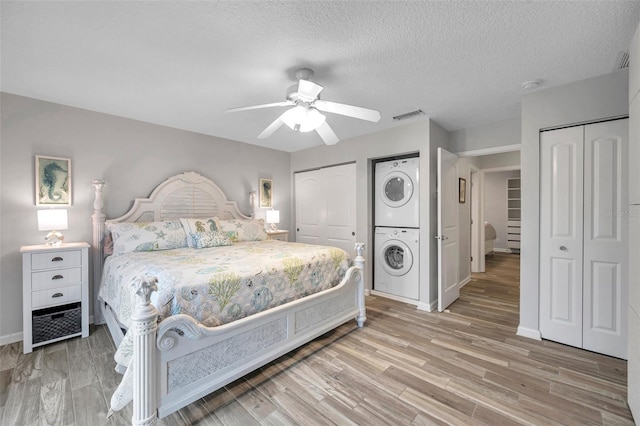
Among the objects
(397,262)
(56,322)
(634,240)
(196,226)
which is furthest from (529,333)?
(56,322)

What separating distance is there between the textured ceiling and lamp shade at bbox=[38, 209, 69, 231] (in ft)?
3.73

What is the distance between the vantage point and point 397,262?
12.3 feet

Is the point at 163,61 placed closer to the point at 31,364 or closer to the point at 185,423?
the point at 185,423

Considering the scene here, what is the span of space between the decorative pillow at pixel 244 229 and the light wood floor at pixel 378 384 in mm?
1652

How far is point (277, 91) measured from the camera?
8.00 feet

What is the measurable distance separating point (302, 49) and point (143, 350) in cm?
207

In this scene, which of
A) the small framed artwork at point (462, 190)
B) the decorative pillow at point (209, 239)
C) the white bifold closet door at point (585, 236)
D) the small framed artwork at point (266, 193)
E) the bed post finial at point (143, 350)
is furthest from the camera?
the small framed artwork at point (266, 193)

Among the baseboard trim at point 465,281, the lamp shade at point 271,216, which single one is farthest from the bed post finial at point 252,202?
the baseboard trim at point 465,281

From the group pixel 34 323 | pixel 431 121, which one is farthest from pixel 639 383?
pixel 34 323

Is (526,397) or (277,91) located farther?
(277,91)

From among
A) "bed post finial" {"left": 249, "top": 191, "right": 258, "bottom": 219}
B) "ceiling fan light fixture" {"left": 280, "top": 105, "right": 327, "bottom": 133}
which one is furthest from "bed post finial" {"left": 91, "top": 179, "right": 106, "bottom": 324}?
"ceiling fan light fixture" {"left": 280, "top": 105, "right": 327, "bottom": 133}

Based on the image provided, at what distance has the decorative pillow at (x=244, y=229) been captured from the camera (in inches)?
140

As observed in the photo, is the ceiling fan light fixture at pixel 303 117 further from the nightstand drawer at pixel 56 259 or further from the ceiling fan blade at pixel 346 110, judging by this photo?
the nightstand drawer at pixel 56 259

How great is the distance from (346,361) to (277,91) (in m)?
2.45
